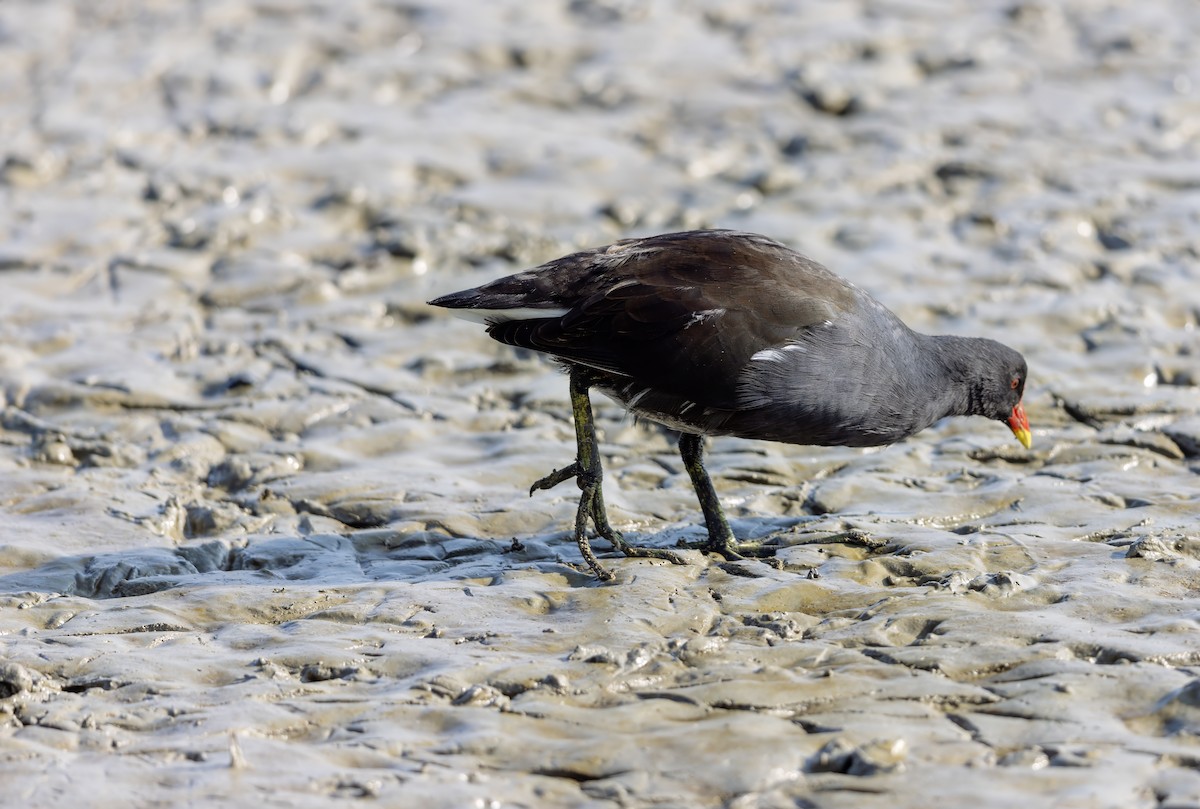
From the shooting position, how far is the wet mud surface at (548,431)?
349 cm

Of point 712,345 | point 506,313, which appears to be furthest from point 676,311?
point 506,313

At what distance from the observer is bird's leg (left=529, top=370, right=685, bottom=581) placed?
4.82m

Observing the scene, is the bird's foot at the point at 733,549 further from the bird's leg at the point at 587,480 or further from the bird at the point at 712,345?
the bird's leg at the point at 587,480

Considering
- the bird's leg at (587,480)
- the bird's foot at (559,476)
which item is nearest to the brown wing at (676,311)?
the bird's leg at (587,480)

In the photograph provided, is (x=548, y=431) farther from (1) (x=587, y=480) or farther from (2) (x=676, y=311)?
(2) (x=676, y=311)

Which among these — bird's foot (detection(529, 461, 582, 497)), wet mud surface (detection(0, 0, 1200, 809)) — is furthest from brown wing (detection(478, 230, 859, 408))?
wet mud surface (detection(0, 0, 1200, 809))

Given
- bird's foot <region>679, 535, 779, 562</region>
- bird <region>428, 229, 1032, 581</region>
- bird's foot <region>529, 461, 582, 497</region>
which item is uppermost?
bird <region>428, 229, 1032, 581</region>

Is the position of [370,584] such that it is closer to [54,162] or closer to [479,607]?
[479,607]

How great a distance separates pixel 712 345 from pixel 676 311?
16 centimetres

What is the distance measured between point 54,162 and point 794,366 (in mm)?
5530

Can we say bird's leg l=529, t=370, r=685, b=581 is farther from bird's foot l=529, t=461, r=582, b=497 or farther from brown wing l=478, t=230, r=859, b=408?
brown wing l=478, t=230, r=859, b=408

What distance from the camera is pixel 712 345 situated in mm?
4605

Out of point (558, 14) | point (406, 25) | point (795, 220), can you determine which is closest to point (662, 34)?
point (558, 14)

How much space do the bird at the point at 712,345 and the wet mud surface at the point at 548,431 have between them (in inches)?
16.6
